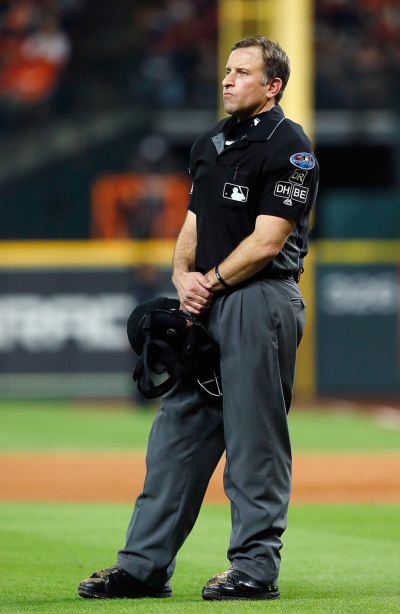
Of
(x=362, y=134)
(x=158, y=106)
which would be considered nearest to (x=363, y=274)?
(x=362, y=134)

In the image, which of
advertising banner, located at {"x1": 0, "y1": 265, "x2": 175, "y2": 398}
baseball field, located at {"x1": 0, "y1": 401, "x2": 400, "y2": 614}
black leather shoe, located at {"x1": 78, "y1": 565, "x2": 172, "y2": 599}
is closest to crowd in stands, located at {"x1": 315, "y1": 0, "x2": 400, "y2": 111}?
advertising banner, located at {"x1": 0, "y1": 265, "x2": 175, "y2": 398}

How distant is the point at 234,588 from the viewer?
396cm

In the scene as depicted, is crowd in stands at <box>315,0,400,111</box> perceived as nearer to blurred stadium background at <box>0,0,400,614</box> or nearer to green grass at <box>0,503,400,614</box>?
blurred stadium background at <box>0,0,400,614</box>

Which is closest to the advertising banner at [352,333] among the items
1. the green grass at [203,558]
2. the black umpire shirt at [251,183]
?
the green grass at [203,558]

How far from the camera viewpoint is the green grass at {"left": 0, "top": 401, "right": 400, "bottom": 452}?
10.7 m

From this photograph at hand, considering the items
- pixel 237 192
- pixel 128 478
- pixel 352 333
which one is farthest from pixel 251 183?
pixel 352 333

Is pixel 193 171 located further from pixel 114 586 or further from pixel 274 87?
pixel 114 586

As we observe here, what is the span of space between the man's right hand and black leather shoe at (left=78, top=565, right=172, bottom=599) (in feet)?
3.23

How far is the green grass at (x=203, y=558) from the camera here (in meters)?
3.89

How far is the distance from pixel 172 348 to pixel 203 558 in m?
1.49

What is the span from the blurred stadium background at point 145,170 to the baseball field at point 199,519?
2352 mm

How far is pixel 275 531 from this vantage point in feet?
13.3

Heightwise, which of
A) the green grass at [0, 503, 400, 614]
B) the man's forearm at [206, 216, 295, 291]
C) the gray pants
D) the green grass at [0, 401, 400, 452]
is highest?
the man's forearm at [206, 216, 295, 291]

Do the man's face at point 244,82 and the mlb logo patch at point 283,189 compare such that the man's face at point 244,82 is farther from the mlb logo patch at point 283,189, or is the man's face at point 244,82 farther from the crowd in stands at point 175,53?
the crowd in stands at point 175,53
